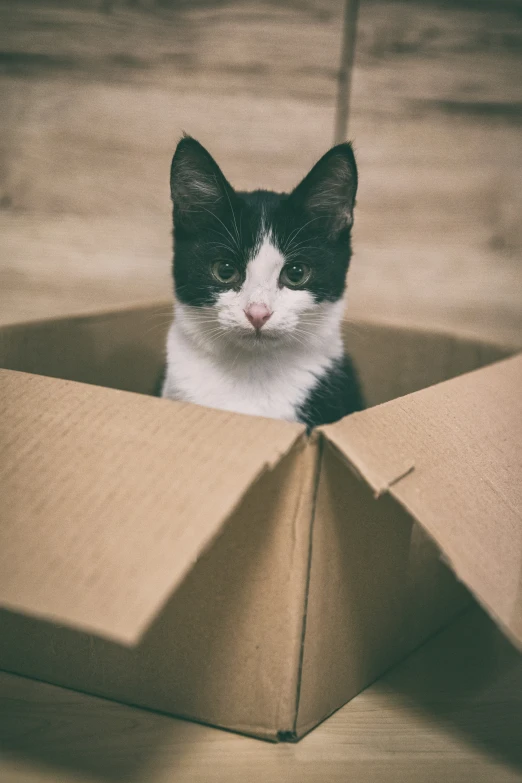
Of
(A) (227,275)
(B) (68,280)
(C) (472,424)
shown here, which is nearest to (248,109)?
(B) (68,280)

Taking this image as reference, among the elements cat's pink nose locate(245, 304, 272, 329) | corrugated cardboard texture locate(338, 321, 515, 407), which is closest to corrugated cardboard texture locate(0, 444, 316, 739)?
cat's pink nose locate(245, 304, 272, 329)

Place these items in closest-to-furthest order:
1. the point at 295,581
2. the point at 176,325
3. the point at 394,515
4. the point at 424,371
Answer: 1. the point at 295,581
2. the point at 394,515
3. the point at 176,325
4. the point at 424,371

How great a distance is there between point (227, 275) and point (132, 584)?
527mm

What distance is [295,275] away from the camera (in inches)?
37.9

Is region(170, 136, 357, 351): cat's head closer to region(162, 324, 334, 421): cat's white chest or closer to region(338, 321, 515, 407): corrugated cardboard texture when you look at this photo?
region(162, 324, 334, 421): cat's white chest

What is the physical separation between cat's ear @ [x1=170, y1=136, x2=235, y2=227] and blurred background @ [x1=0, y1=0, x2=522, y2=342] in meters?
0.53

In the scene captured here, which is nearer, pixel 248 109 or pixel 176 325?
pixel 176 325

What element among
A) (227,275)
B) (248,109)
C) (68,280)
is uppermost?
(248,109)

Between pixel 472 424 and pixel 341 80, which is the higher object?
pixel 341 80

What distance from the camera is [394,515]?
0.79 meters

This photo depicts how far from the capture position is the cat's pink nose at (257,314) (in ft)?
2.88

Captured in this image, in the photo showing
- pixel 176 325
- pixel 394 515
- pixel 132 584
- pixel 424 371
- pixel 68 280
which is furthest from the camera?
pixel 68 280

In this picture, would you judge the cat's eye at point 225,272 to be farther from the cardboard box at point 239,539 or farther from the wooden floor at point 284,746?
the wooden floor at point 284,746

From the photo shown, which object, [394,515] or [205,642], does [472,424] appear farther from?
[205,642]
